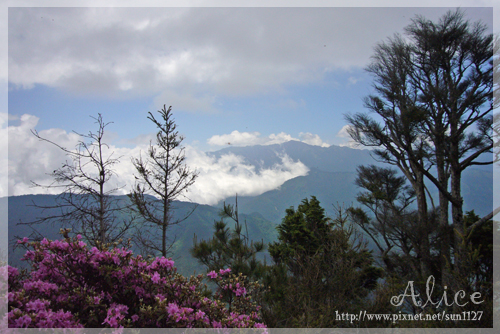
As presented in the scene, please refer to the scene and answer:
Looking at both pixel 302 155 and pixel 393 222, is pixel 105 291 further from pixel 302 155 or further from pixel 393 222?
pixel 302 155

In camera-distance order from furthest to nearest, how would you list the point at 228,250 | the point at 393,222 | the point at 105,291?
the point at 393,222 < the point at 228,250 < the point at 105,291

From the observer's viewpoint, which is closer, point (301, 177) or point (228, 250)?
point (228, 250)

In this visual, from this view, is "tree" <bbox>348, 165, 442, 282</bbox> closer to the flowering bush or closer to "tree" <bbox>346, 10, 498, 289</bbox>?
"tree" <bbox>346, 10, 498, 289</bbox>

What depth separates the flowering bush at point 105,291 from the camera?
5.45 ft

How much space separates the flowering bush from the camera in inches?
65.4

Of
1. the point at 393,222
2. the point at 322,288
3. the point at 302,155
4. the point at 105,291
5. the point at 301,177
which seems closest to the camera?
the point at 105,291

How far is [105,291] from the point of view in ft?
6.22

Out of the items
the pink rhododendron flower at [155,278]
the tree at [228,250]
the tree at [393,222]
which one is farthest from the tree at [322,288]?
the tree at [393,222]

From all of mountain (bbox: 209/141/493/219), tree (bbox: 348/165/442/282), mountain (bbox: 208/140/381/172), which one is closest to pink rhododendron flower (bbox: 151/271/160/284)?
tree (bbox: 348/165/442/282)

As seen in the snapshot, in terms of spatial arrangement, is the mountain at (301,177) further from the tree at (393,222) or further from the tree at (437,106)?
the tree at (437,106)

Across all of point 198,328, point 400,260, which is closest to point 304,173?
point 400,260

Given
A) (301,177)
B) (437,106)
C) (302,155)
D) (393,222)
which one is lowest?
(393,222)

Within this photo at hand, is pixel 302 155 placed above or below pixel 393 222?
above

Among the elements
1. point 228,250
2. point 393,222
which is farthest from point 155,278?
point 393,222
